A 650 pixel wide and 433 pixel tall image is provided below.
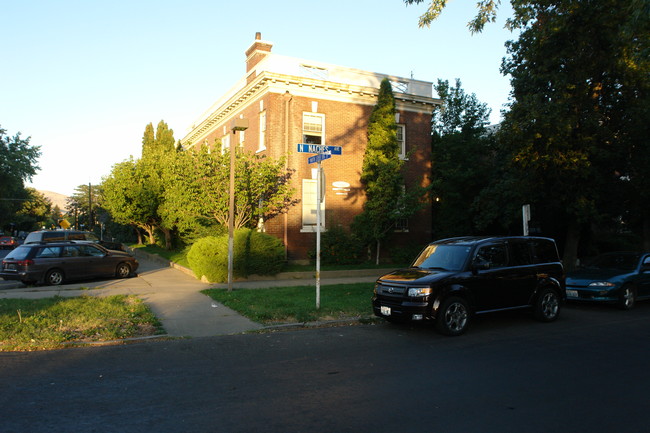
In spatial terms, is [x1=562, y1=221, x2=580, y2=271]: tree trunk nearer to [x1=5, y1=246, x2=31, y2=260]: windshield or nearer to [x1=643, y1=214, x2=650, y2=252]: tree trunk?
[x1=643, y1=214, x2=650, y2=252]: tree trunk

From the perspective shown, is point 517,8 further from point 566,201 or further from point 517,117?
point 566,201

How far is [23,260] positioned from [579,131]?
18757 millimetres

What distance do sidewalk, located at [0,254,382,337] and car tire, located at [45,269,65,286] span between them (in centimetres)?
42

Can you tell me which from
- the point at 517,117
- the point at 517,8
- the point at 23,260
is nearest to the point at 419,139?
the point at 517,117

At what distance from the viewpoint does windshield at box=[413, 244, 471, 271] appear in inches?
360

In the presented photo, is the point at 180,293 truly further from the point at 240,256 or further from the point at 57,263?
the point at 57,263

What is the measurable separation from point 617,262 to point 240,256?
11.3m

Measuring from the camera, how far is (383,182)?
2022 centimetres

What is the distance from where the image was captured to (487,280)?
9.00 m

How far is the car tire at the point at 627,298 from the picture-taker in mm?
11586

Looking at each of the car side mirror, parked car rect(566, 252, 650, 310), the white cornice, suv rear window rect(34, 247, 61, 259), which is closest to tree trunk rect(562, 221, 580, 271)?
parked car rect(566, 252, 650, 310)

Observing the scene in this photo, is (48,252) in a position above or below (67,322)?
above

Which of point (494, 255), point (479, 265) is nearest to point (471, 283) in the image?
point (479, 265)

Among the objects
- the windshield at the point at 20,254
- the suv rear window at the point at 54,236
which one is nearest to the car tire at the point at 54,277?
the windshield at the point at 20,254
